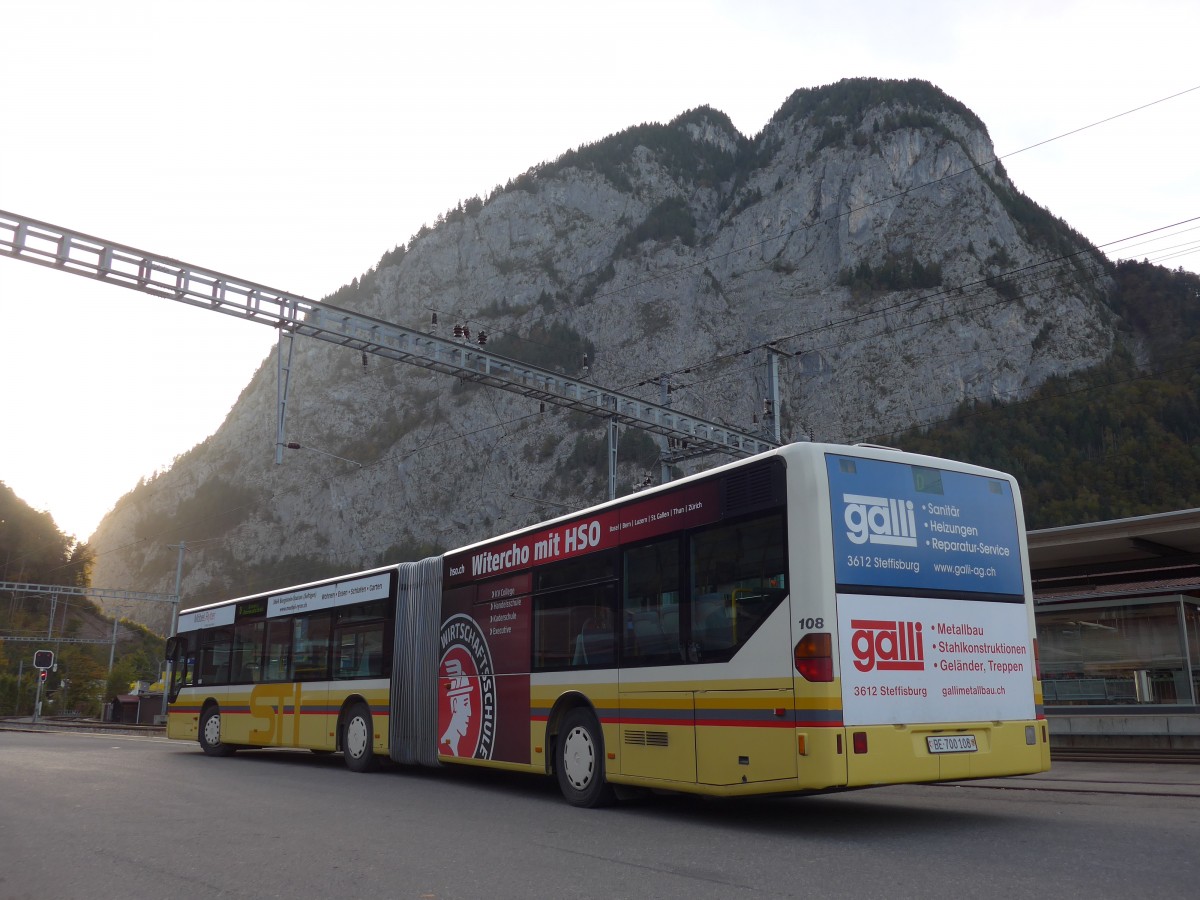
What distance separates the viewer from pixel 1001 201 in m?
110

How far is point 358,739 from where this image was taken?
14.0 metres

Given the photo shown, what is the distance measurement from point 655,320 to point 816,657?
4446 inches

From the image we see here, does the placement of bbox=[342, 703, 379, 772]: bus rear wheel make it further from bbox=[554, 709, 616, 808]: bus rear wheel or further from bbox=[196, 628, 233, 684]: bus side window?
bbox=[554, 709, 616, 808]: bus rear wheel

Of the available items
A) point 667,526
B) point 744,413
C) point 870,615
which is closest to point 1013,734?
point 870,615

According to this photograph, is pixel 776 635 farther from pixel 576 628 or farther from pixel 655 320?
pixel 655 320

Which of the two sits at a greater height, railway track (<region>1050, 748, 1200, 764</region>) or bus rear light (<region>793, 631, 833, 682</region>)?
bus rear light (<region>793, 631, 833, 682</region>)

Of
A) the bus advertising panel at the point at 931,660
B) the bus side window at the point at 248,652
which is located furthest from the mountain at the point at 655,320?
the bus advertising panel at the point at 931,660

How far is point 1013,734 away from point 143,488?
569 ft

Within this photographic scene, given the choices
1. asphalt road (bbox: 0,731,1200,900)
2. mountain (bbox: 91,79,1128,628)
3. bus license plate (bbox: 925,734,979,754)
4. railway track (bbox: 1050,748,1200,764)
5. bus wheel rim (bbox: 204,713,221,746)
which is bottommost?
asphalt road (bbox: 0,731,1200,900)

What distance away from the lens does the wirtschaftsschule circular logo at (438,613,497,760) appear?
11.2m

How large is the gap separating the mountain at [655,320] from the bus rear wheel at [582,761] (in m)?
75.4

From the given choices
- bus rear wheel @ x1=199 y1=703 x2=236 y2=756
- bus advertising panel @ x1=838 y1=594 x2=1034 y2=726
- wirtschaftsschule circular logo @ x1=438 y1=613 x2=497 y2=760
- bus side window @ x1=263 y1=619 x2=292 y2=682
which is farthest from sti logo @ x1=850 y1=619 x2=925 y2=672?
bus rear wheel @ x1=199 y1=703 x2=236 y2=756

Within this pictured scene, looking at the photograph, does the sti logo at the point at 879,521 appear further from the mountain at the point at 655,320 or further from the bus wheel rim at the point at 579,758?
the mountain at the point at 655,320

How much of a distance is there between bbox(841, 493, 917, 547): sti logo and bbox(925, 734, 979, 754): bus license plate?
1422 millimetres
